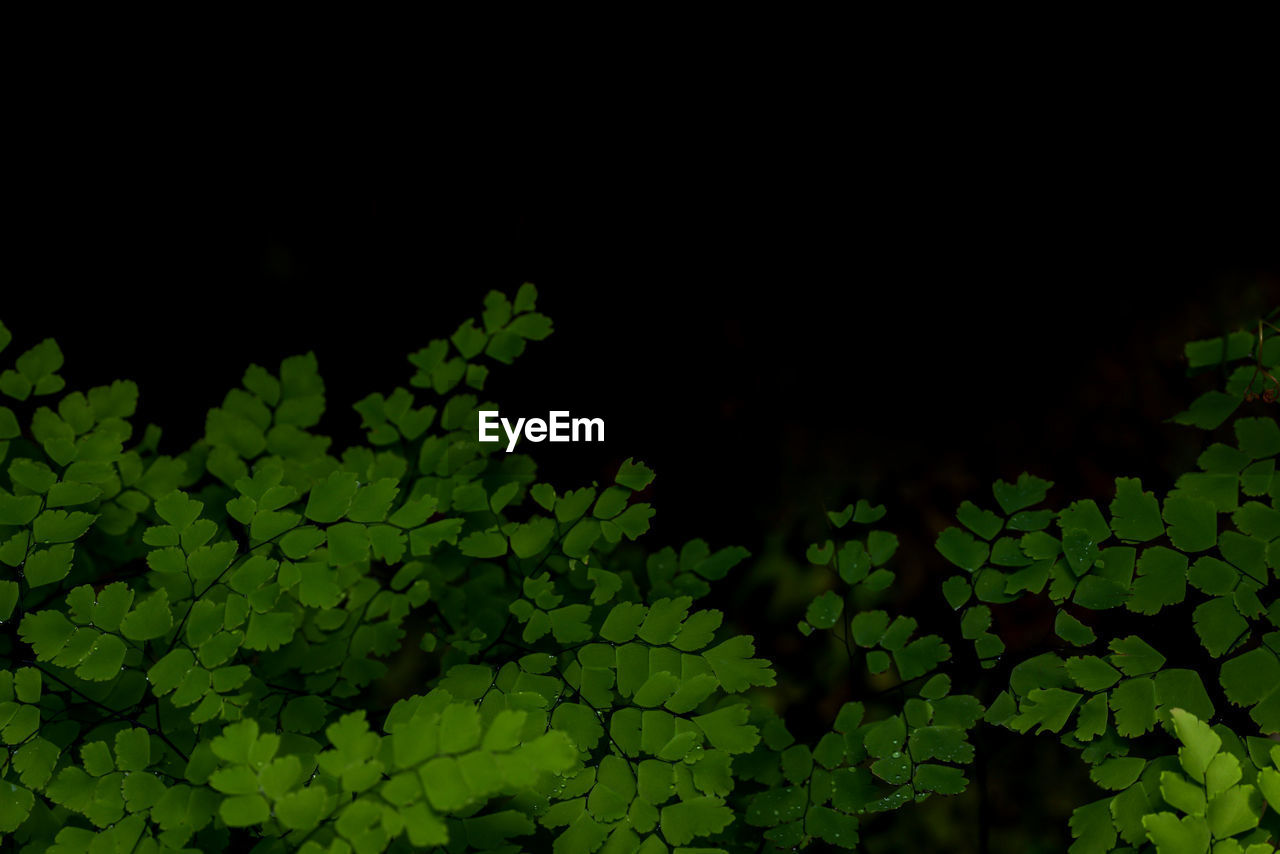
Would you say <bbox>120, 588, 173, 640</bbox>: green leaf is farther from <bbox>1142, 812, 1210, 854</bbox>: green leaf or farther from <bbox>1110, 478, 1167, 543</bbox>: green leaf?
<bbox>1110, 478, 1167, 543</bbox>: green leaf

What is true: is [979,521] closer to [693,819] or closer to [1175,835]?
[1175,835]

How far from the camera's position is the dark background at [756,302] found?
1502 mm

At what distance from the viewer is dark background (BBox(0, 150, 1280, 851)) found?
59.1 inches

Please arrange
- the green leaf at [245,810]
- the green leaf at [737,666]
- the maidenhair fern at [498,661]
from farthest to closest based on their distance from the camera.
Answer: the green leaf at [737,666] → the maidenhair fern at [498,661] → the green leaf at [245,810]

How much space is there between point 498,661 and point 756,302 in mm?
915

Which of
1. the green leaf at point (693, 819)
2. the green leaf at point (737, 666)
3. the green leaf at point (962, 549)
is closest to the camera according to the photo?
the green leaf at point (693, 819)

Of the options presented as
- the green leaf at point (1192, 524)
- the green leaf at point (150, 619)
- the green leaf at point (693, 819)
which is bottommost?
the green leaf at point (693, 819)

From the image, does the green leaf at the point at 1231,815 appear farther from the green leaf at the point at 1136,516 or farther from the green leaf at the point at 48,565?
the green leaf at the point at 48,565

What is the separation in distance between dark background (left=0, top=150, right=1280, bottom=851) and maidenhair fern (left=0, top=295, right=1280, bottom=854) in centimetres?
31

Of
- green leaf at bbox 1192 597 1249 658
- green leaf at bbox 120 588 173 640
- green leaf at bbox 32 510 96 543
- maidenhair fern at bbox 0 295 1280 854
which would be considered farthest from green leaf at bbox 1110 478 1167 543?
green leaf at bbox 32 510 96 543

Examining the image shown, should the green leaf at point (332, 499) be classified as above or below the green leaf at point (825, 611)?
above

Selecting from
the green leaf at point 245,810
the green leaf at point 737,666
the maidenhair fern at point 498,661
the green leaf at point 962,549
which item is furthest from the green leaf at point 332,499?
the green leaf at point 962,549

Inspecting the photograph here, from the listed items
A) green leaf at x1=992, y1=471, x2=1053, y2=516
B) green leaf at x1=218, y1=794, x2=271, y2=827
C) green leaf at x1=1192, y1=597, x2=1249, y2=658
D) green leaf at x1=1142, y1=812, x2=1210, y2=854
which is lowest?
green leaf at x1=1142, y1=812, x2=1210, y2=854

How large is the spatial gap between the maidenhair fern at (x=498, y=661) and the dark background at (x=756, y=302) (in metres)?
0.31
